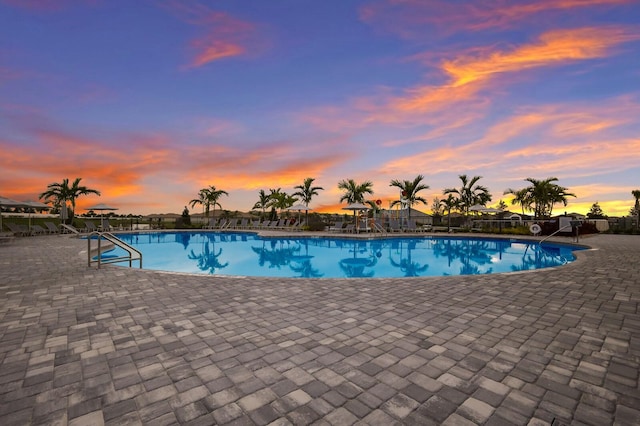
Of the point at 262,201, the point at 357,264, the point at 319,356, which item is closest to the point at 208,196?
the point at 262,201

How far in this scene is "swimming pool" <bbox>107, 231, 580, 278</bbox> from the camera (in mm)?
10445

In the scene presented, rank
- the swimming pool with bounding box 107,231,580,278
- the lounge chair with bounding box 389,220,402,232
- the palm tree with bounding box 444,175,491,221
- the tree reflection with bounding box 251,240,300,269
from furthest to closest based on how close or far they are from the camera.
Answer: the palm tree with bounding box 444,175,491,221 < the lounge chair with bounding box 389,220,402,232 < the tree reflection with bounding box 251,240,300,269 < the swimming pool with bounding box 107,231,580,278

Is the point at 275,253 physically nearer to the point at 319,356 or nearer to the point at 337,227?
the point at 337,227

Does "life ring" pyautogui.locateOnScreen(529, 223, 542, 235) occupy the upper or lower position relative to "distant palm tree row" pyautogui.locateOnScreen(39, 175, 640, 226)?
lower

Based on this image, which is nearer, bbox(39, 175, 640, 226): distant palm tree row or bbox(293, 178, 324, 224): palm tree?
bbox(39, 175, 640, 226): distant palm tree row

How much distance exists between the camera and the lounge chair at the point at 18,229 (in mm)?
17031

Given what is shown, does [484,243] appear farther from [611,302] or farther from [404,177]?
[611,302]

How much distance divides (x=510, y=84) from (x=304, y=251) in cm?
1186

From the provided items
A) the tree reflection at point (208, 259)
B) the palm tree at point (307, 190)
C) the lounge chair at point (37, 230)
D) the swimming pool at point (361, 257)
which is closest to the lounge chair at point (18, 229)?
the lounge chair at point (37, 230)

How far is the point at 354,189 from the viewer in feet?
88.3

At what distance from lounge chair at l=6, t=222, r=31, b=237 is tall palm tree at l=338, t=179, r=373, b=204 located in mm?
22245

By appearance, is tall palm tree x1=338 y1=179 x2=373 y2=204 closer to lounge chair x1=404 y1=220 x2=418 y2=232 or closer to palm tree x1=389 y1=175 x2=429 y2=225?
palm tree x1=389 y1=175 x2=429 y2=225

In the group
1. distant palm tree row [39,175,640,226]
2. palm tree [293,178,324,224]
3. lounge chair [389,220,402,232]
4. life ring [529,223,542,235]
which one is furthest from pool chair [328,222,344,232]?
life ring [529,223,542,235]

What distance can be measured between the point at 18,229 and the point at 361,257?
20252mm
